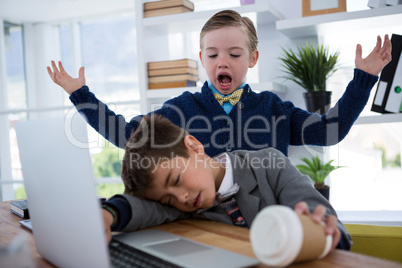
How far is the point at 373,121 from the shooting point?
6.93 ft

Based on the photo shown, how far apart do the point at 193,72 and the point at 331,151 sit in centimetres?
103

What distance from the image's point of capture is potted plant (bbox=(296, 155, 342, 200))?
2178 millimetres

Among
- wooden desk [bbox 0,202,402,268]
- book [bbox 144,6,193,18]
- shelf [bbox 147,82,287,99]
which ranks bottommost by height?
wooden desk [bbox 0,202,402,268]

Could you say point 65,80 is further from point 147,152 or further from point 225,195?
point 225,195

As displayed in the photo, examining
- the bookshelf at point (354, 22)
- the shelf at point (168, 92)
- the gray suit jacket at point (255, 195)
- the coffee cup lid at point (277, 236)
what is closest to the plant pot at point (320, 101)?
the bookshelf at point (354, 22)

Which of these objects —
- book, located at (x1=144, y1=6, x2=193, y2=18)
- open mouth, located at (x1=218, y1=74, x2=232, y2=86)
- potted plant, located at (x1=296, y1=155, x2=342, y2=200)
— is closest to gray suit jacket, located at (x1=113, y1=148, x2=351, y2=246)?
open mouth, located at (x1=218, y1=74, x2=232, y2=86)

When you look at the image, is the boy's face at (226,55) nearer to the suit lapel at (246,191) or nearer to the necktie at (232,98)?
the necktie at (232,98)

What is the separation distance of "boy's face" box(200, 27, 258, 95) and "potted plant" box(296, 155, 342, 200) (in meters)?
0.69

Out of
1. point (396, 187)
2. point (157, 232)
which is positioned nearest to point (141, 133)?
point (157, 232)

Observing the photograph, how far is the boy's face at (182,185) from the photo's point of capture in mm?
1022

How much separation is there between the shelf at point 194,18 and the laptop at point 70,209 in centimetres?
164

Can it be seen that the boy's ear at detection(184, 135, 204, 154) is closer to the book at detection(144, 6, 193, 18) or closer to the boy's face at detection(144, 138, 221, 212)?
the boy's face at detection(144, 138, 221, 212)

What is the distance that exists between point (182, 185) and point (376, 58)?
35.2 inches

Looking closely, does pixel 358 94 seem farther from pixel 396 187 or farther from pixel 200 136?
pixel 396 187
